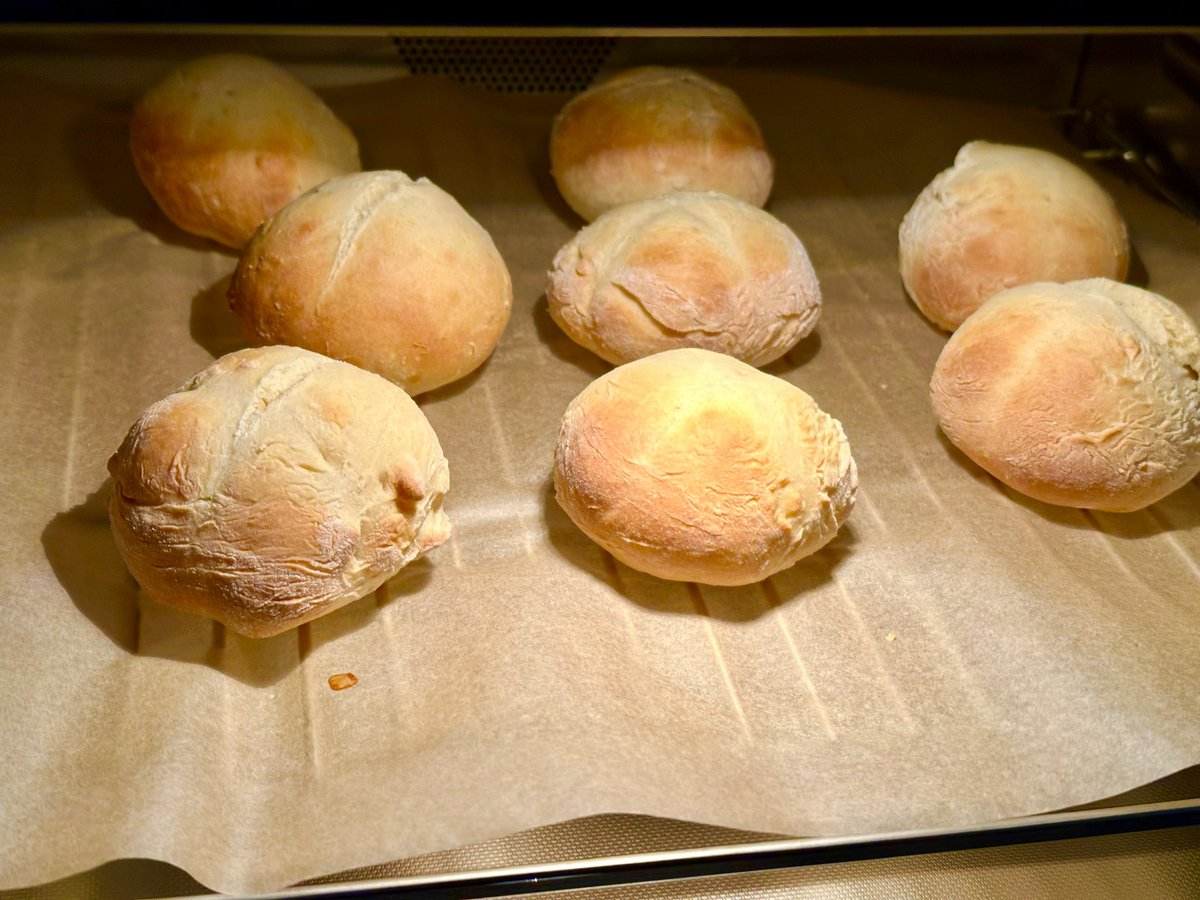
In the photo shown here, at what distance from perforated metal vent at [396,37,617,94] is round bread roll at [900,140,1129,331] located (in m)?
0.80

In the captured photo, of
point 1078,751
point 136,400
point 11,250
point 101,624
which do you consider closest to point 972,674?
point 1078,751

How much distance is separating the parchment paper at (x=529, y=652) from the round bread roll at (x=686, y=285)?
10 centimetres

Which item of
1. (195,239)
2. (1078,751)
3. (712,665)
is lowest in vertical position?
(195,239)

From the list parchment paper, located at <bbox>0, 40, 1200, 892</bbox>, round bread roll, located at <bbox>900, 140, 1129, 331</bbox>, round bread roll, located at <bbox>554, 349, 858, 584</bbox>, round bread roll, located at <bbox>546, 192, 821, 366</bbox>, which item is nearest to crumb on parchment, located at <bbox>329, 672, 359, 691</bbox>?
parchment paper, located at <bbox>0, 40, 1200, 892</bbox>

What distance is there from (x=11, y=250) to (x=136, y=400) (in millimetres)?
451

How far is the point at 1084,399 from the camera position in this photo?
5.12 ft

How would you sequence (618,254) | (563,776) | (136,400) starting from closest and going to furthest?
(563,776) → (136,400) → (618,254)

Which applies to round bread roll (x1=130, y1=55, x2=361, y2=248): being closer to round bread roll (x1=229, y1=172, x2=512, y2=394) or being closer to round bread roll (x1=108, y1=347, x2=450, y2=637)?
round bread roll (x1=229, y1=172, x2=512, y2=394)

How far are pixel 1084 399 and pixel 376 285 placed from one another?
3.46 ft

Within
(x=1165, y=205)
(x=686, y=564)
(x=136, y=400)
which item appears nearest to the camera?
(x=686, y=564)

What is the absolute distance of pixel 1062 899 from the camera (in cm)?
122

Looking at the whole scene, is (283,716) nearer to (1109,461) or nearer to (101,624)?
(101,624)

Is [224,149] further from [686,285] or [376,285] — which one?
[686,285]

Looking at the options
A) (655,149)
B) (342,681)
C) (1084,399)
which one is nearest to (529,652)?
(342,681)
